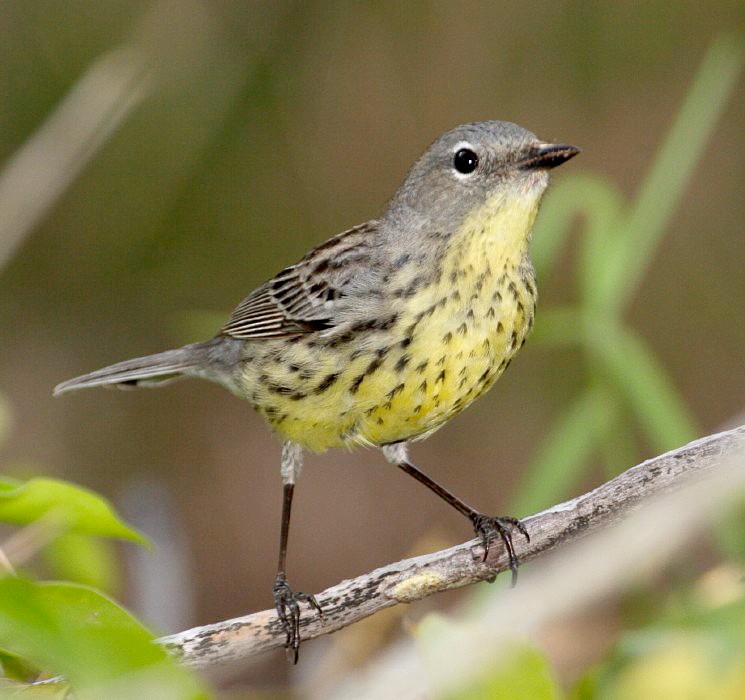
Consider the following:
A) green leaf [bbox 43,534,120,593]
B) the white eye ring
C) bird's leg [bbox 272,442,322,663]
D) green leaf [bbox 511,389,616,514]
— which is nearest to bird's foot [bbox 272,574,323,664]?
bird's leg [bbox 272,442,322,663]

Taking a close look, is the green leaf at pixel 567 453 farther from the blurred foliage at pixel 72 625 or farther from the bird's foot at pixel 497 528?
the blurred foliage at pixel 72 625

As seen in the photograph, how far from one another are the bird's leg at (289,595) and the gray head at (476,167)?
37.0 inches

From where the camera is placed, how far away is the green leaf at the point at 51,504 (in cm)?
165

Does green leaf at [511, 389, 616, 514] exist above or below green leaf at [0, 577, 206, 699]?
below

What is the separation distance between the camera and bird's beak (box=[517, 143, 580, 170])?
11.1 feet

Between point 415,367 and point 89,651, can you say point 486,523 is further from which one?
point 89,651

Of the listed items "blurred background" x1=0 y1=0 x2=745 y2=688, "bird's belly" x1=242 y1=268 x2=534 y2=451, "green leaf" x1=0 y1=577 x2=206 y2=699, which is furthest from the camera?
"blurred background" x1=0 y1=0 x2=745 y2=688

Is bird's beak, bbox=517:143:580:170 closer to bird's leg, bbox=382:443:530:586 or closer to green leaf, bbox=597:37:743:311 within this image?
green leaf, bbox=597:37:743:311

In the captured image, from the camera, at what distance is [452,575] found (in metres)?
2.58

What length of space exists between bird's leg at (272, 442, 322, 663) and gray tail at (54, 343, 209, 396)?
2.22 feet

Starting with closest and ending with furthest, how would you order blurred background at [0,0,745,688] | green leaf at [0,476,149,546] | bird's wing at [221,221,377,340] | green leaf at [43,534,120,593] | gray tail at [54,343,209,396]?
green leaf at [0,476,149,546] < green leaf at [43,534,120,593] < bird's wing at [221,221,377,340] < gray tail at [54,343,209,396] < blurred background at [0,0,745,688]

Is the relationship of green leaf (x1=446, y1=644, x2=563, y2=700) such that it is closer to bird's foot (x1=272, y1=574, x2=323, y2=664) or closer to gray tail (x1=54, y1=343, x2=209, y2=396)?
bird's foot (x1=272, y1=574, x2=323, y2=664)

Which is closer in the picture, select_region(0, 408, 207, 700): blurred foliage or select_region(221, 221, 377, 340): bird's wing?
select_region(0, 408, 207, 700): blurred foliage

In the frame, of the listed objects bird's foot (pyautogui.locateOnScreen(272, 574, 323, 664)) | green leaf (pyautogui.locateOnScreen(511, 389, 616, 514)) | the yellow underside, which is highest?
the yellow underside
